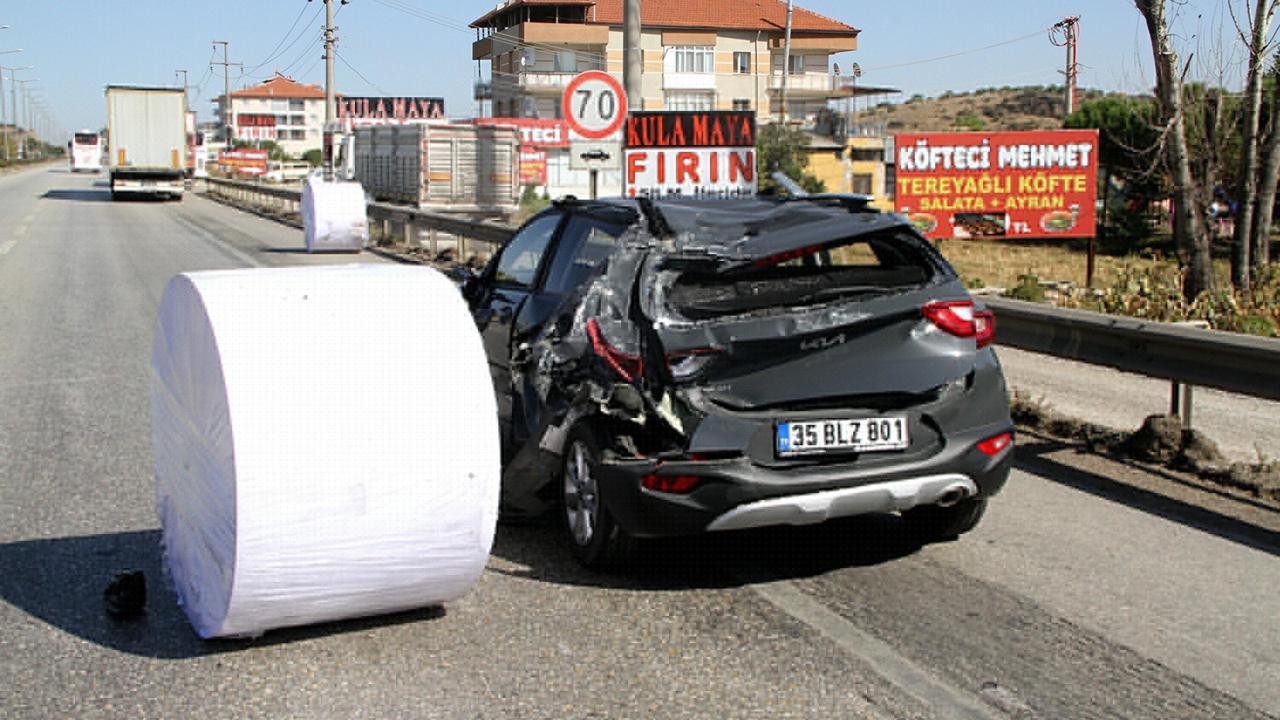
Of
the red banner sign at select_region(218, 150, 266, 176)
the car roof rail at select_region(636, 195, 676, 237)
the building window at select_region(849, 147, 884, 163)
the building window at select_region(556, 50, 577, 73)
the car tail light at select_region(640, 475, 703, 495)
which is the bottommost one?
the car tail light at select_region(640, 475, 703, 495)

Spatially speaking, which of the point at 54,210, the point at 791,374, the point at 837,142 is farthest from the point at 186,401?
the point at 837,142

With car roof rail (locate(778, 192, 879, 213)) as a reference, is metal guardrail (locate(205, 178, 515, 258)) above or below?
below

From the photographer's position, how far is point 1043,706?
428 cm

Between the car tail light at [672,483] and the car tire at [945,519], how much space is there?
4.58 feet

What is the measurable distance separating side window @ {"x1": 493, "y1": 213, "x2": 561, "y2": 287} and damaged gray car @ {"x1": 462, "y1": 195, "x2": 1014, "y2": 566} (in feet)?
2.44

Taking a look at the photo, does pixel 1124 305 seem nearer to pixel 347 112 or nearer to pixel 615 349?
pixel 615 349

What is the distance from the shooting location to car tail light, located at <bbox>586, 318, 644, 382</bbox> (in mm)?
5406

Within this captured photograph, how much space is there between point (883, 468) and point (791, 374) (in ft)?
1.72

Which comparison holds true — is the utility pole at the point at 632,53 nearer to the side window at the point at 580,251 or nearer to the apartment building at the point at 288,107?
the side window at the point at 580,251

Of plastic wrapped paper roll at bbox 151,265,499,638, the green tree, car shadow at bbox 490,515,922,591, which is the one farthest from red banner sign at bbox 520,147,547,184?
plastic wrapped paper roll at bbox 151,265,499,638

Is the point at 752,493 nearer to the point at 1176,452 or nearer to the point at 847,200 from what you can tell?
the point at 847,200

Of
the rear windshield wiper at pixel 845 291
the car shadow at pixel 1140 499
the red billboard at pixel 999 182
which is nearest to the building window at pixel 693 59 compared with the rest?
the red billboard at pixel 999 182

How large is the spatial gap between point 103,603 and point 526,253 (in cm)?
275

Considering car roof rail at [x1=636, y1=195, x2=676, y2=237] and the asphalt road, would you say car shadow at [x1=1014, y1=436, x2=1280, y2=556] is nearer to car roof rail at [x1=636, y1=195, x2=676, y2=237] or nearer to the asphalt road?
the asphalt road
